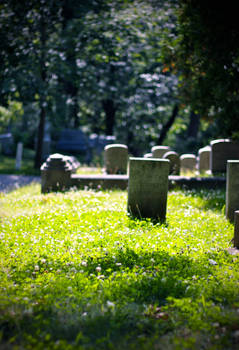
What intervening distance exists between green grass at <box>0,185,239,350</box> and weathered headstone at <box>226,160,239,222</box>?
299mm

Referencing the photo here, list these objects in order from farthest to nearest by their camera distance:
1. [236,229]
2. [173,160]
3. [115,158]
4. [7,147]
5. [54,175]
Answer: [7,147] < [115,158] < [173,160] < [54,175] < [236,229]

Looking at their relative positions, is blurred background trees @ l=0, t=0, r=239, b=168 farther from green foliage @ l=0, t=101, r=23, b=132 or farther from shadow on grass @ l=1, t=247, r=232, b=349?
shadow on grass @ l=1, t=247, r=232, b=349

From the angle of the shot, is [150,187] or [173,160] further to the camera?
[173,160]

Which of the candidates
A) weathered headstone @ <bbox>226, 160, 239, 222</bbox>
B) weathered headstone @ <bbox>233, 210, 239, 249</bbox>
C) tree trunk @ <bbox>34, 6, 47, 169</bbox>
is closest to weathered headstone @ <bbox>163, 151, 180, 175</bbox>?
weathered headstone @ <bbox>226, 160, 239, 222</bbox>

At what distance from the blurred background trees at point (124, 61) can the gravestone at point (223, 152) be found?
614mm

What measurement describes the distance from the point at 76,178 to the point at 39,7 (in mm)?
9117

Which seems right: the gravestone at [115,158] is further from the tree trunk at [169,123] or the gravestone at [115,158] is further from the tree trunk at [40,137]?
the tree trunk at [169,123]

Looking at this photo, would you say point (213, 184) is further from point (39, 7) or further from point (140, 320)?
point (39, 7)

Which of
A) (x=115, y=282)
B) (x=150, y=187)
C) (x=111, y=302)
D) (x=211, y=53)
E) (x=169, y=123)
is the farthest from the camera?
(x=169, y=123)

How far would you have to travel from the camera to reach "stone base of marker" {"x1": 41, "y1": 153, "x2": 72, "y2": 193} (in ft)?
30.2

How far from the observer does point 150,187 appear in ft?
21.2

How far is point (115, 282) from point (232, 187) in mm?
3486

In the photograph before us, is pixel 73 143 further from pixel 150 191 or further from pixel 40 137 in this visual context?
pixel 150 191

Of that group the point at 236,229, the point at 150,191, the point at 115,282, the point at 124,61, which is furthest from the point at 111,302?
the point at 124,61
